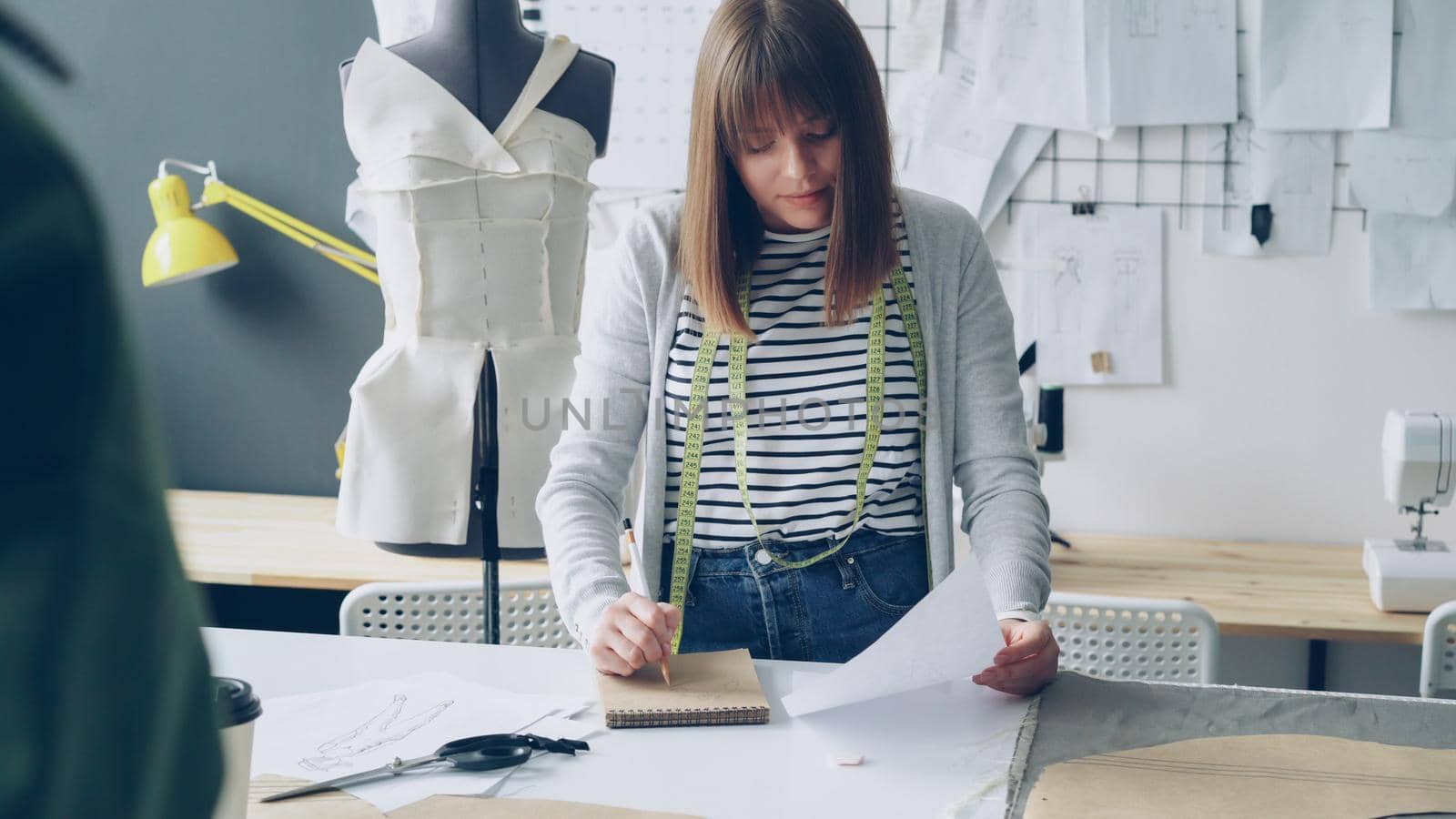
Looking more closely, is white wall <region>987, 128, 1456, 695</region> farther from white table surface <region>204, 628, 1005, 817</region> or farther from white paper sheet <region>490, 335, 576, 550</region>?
white table surface <region>204, 628, 1005, 817</region>

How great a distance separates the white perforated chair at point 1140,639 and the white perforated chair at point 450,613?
671 mm

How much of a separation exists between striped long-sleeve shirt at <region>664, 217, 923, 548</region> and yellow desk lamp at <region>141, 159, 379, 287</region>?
124cm

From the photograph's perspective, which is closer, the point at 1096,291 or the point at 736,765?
the point at 736,765

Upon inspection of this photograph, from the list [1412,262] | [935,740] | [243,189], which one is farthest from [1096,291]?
[243,189]

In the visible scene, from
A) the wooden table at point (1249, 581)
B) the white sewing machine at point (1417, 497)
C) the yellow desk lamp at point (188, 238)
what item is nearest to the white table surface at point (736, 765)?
the wooden table at point (1249, 581)

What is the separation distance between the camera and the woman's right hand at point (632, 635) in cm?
106

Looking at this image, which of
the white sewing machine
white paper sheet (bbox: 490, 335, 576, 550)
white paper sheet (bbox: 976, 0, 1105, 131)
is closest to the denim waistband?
white paper sheet (bbox: 490, 335, 576, 550)

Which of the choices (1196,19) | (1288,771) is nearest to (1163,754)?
(1288,771)

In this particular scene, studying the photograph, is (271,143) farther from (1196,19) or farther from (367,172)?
(1196,19)

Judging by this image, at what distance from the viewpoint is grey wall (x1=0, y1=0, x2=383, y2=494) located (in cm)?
274

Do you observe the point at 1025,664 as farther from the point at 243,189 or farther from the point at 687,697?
the point at 243,189

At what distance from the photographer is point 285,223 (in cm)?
267

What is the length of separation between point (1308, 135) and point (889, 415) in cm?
153

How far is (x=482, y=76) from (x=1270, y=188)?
1.54 metres
